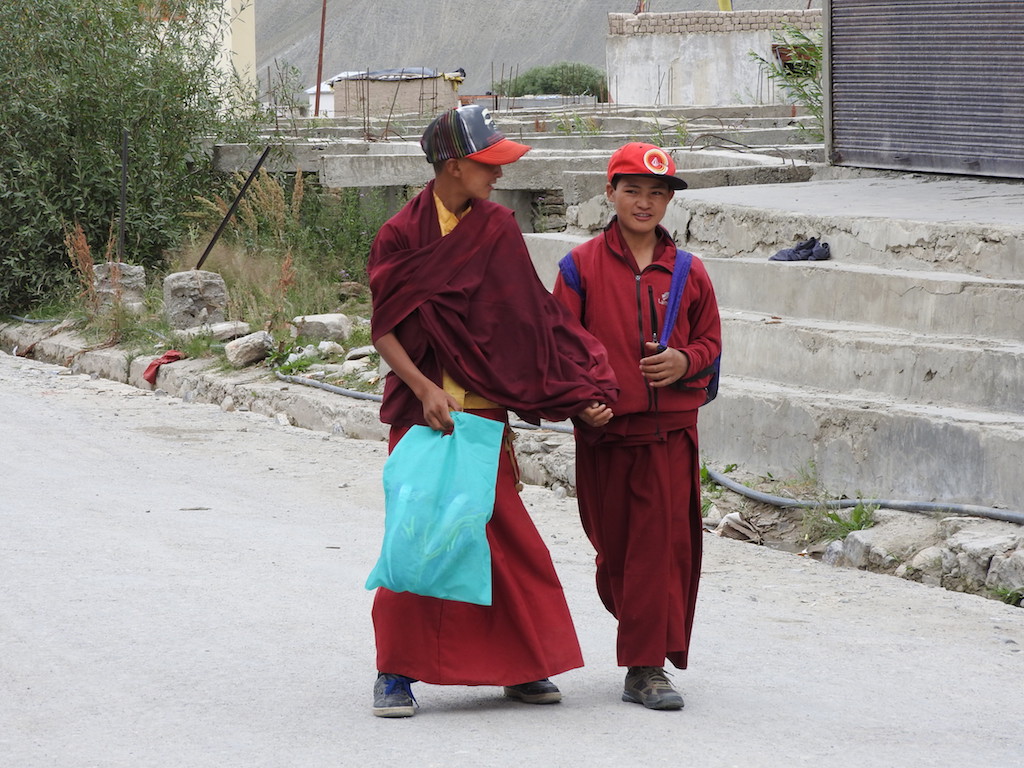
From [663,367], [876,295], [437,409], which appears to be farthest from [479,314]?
[876,295]

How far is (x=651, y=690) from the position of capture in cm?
358

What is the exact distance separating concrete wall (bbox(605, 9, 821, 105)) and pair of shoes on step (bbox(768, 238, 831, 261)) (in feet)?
99.8

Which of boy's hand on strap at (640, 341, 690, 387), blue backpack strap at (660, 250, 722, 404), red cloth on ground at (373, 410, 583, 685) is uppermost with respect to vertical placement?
blue backpack strap at (660, 250, 722, 404)

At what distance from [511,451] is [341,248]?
10183 mm

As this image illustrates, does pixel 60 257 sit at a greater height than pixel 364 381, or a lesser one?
greater

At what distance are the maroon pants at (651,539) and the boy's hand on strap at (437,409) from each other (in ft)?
1.63

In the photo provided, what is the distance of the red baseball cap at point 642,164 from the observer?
142 inches

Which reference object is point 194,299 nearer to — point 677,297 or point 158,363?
point 158,363

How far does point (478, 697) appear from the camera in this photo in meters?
3.75

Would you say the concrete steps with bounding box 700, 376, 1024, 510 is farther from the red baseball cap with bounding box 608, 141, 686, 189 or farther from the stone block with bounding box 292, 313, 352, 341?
the stone block with bounding box 292, 313, 352, 341

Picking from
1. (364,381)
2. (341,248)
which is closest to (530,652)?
(364,381)

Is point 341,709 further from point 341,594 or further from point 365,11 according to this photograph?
point 365,11

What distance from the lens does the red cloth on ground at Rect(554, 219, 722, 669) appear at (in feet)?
11.8

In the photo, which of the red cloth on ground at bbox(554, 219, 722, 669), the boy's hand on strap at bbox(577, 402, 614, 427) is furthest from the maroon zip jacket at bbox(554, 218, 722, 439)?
the boy's hand on strap at bbox(577, 402, 614, 427)
